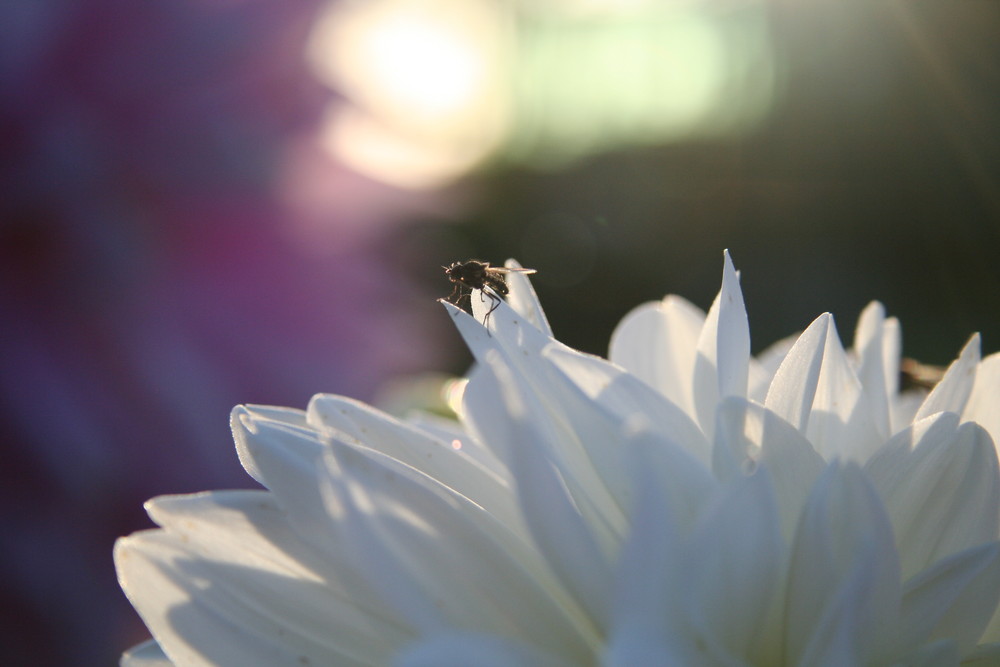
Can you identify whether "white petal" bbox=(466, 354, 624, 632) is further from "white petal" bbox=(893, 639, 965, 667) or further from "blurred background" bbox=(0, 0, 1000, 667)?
"blurred background" bbox=(0, 0, 1000, 667)

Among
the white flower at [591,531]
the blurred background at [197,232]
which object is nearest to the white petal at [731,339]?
the white flower at [591,531]

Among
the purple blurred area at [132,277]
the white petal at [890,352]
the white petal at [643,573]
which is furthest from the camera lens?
the purple blurred area at [132,277]

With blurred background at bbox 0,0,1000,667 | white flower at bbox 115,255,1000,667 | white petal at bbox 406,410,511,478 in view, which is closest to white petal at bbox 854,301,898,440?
white flower at bbox 115,255,1000,667

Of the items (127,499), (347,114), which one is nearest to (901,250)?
(347,114)

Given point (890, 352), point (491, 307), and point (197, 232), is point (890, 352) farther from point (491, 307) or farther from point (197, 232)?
point (197, 232)

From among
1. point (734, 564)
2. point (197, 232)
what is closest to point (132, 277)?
point (197, 232)

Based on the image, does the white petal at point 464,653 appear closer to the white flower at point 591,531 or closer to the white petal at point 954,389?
the white flower at point 591,531
